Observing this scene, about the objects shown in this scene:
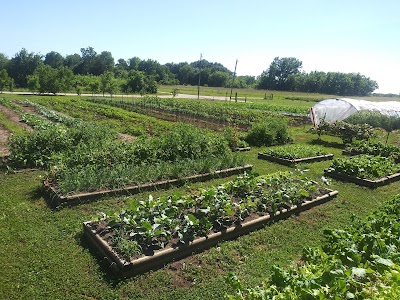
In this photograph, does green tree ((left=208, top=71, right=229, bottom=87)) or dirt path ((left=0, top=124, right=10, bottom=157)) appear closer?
dirt path ((left=0, top=124, right=10, bottom=157))

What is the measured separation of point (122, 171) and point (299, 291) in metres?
5.18

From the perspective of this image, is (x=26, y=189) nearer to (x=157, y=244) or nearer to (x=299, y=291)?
(x=157, y=244)

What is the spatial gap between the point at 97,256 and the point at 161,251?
957mm

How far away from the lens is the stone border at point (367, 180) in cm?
853

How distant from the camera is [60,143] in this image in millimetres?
8922

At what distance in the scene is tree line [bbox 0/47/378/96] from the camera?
43.8m

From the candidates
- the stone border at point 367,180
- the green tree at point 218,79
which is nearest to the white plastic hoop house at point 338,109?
the stone border at point 367,180

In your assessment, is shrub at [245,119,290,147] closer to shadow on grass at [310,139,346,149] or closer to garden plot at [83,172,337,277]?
shadow on grass at [310,139,346,149]

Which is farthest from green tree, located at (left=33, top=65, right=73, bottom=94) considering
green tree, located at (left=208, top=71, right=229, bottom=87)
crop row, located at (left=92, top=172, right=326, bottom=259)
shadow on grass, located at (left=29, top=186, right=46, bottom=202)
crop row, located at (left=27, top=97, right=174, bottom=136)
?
green tree, located at (left=208, top=71, right=229, bottom=87)

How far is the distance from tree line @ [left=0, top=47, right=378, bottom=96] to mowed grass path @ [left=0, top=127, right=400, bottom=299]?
3787cm

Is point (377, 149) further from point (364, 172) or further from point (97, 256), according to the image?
point (97, 256)

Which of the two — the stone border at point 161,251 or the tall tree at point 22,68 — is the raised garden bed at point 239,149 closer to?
the stone border at point 161,251

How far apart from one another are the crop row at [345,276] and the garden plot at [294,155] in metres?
6.06

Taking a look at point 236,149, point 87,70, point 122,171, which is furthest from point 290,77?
point 122,171
